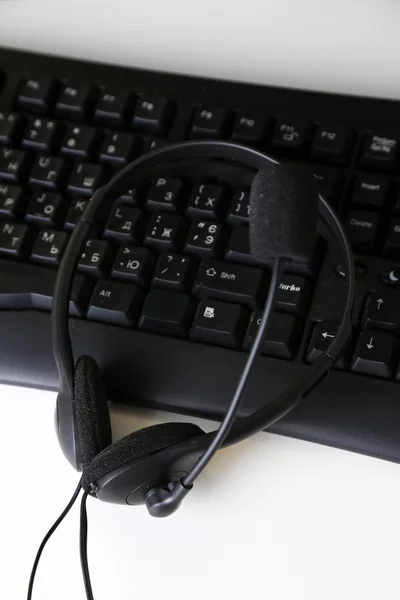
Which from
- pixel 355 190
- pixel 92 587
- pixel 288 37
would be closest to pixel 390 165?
pixel 355 190

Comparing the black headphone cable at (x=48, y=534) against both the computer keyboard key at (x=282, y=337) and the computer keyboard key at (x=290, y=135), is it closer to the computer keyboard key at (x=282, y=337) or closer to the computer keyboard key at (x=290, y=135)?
the computer keyboard key at (x=282, y=337)

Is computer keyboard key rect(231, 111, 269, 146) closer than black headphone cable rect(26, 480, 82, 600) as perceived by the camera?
No

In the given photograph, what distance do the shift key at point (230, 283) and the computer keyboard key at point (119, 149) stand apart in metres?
0.09

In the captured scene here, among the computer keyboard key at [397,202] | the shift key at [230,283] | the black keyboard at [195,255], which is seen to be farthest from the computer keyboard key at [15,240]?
the computer keyboard key at [397,202]

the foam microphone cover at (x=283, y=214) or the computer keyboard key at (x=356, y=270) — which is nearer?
the foam microphone cover at (x=283, y=214)

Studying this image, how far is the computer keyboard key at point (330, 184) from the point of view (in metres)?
0.46

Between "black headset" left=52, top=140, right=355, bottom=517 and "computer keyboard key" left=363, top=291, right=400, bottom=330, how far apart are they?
0.08 ft

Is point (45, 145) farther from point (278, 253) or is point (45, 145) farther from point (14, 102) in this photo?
point (278, 253)

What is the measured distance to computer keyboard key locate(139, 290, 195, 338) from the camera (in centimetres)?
44

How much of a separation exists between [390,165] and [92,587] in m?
0.28

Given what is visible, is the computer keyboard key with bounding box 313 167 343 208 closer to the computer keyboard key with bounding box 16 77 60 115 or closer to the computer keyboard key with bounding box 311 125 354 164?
the computer keyboard key with bounding box 311 125 354 164

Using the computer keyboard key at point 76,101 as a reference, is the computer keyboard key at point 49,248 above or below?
below

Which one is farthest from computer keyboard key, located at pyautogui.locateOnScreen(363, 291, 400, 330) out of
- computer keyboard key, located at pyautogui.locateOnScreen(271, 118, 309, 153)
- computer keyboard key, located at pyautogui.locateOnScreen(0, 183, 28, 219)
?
computer keyboard key, located at pyautogui.locateOnScreen(0, 183, 28, 219)

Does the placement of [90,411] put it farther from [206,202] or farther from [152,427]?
[206,202]
